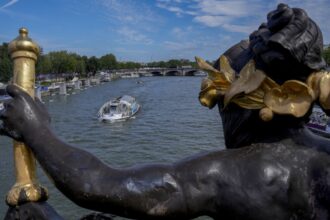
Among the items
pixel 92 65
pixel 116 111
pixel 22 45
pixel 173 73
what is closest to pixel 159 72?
pixel 173 73

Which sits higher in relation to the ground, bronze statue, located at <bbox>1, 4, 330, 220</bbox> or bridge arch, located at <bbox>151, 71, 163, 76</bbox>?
bridge arch, located at <bbox>151, 71, 163, 76</bbox>

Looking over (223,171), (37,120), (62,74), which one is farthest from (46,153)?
(62,74)

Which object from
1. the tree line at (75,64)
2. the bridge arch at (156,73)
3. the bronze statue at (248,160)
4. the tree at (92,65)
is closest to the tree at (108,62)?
the tree line at (75,64)

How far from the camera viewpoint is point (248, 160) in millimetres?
1078

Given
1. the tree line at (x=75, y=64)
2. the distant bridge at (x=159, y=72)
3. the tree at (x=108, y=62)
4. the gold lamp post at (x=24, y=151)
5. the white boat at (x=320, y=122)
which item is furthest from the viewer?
the tree at (x=108, y=62)

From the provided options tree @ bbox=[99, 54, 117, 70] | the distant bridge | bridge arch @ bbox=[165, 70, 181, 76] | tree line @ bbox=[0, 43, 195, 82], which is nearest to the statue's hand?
tree line @ bbox=[0, 43, 195, 82]

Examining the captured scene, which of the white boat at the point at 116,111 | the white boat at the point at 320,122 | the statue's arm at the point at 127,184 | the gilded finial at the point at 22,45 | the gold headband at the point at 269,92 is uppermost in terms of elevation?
the gilded finial at the point at 22,45

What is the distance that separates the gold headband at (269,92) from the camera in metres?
1.04

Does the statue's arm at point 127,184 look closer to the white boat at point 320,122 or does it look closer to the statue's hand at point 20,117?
the statue's hand at point 20,117

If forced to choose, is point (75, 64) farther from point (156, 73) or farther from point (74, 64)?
point (156, 73)

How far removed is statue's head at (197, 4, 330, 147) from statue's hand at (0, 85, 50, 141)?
0.45 metres

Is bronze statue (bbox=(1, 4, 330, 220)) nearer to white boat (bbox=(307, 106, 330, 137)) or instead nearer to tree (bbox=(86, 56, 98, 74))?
white boat (bbox=(307, 106, 330, 137))

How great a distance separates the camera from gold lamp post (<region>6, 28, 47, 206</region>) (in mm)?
1114

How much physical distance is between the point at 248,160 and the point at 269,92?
177 mm
